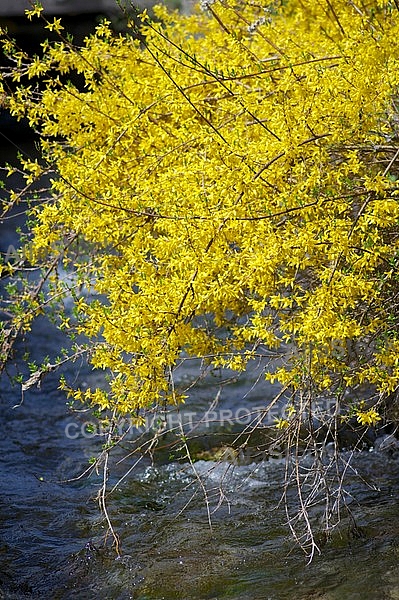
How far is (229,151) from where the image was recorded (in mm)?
3547

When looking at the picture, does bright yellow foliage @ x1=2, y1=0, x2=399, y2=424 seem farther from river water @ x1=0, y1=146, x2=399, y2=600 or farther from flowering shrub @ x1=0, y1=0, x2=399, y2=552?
river water @ x1=0, y1=146, x2=399, y2=600

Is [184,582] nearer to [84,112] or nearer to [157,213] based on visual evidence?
[157,213]

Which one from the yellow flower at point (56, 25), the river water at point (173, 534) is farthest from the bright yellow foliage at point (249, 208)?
the river water at point (173, 534)

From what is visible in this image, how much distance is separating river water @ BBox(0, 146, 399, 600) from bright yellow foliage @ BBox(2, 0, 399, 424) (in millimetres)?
631

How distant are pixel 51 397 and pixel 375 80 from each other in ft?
13.0

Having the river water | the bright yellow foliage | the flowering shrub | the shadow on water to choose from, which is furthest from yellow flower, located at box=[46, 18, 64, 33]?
the river water

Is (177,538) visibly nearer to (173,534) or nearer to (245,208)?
(173,534)

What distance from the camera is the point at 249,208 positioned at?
3.44m

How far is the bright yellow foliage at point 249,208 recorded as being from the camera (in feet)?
11.1

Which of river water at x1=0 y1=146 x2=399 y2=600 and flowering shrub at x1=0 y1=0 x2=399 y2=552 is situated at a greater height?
flowering shrub at x1=0 y1=0 x2=399 y2=552

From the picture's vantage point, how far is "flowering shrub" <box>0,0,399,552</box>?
340 centimetres

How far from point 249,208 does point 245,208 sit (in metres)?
0.02

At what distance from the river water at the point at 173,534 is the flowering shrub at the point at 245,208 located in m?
0.61

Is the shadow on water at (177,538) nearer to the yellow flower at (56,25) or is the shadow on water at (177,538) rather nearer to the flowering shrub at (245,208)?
the flowering shrub at (245,208)
